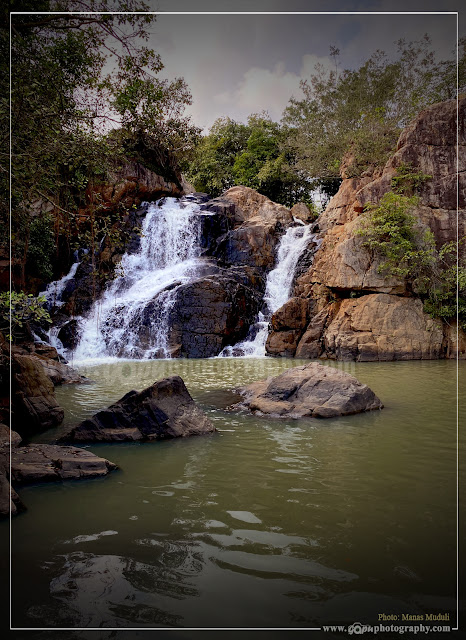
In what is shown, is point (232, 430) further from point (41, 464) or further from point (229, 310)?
point (229, 310)

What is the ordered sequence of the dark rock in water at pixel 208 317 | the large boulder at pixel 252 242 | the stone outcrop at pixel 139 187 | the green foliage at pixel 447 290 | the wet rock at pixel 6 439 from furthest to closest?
the stone outcrop at pixel 139 187, the large boulder at pixel 252 242, the dark rock in water at pixel 208 317, the green foliage at pixel 447 290, the wet rock at pixel 6 439

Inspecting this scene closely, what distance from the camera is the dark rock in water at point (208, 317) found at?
17172 millimetres

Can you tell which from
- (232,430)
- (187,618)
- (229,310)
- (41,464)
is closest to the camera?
(187,618)

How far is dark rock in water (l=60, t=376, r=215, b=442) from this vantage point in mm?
5863

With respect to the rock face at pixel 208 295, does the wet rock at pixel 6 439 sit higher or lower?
lower

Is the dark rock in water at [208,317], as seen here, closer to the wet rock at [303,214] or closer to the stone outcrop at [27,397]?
the wet rock at [303,214]

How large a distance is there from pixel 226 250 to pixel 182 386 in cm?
1541

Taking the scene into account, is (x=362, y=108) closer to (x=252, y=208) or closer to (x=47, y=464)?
(x=252, y=208)

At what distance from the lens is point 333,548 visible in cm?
310

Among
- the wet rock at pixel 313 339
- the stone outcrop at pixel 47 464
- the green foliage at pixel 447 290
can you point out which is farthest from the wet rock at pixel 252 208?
the stone outcrop at pixel 47 464

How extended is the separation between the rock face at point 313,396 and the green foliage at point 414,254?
367 inches

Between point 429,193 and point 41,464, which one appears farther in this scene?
point 429,193

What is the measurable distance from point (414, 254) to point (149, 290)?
11.4 m

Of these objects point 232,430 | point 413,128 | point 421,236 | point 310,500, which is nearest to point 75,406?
point 232,430
